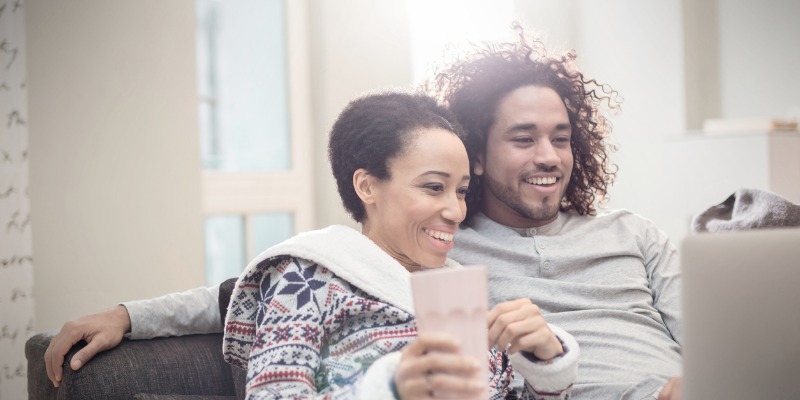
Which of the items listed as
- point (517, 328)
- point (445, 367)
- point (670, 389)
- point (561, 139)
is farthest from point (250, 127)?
point (445, 367)

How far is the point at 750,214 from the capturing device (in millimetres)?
Result: 1665

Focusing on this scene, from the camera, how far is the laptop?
815 mm

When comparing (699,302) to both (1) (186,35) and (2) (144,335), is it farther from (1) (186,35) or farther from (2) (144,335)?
(1) (186,35)

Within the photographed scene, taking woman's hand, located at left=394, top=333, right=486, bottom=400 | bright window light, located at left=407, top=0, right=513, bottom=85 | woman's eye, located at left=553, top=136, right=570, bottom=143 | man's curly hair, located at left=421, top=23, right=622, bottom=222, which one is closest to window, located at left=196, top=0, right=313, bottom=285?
bright window light, located at left=407, top=0, right=513, bottom=85

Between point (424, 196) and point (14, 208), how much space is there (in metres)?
1.96

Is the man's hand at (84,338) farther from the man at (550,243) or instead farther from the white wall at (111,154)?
the white wall at (111,154)

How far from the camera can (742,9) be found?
4.12 metres

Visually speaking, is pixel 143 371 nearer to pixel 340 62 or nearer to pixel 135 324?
pixel 135 324

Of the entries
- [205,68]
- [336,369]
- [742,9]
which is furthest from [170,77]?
[742,9]

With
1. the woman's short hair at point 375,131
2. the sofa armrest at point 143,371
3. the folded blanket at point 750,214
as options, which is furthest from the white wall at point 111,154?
the folded blanket at point 750,214

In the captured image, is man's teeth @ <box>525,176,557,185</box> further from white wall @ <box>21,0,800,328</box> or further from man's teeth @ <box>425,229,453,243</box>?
white wall @ <box>21,0,800,328</box>

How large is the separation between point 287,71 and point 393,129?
3072 mm

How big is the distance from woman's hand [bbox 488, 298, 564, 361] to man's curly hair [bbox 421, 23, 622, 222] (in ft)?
2.58

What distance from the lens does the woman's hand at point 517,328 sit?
3.49 ft
